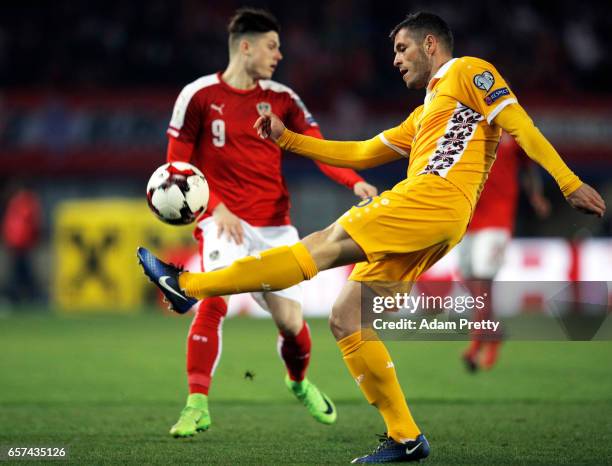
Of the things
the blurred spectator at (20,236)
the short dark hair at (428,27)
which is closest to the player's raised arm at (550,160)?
the short dark hair at (428,27)

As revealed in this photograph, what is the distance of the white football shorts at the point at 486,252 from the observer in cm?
938

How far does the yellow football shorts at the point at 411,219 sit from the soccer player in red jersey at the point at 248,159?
123 centimetres

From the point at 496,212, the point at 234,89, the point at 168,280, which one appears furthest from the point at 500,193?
the point at 168,280

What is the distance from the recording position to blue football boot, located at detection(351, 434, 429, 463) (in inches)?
A: 182

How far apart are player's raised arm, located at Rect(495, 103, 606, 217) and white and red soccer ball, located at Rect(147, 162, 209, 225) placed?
165cm

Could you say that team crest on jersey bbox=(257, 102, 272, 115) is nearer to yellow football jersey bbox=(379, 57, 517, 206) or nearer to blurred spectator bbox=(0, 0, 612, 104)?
yellow football jersey bbox=(379, 57, 517, 206)

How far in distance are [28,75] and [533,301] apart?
10.5m

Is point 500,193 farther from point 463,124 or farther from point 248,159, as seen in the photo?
point 463,124

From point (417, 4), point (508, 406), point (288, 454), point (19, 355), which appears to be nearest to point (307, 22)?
point (417, 4)

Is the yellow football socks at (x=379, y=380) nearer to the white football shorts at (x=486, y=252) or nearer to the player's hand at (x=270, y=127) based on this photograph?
the player's hand at (x=270, y=127)

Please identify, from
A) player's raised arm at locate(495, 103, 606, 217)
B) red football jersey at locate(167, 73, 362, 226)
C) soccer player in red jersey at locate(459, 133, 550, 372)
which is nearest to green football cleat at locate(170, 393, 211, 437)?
red football jersey at locate(167, 73, 362, 226)

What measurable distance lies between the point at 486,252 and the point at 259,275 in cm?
519

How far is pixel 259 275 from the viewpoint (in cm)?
454

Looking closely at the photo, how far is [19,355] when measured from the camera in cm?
975
